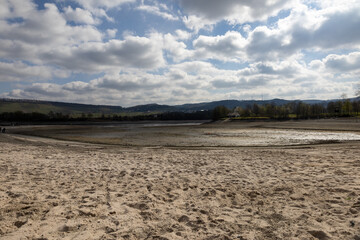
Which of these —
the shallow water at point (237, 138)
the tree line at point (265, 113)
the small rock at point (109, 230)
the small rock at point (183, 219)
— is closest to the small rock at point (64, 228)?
the small rock at point (109, 230)

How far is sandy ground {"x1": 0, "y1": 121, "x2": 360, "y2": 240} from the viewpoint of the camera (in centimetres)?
406

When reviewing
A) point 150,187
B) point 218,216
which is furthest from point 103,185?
point 218,216

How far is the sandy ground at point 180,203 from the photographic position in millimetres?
4059

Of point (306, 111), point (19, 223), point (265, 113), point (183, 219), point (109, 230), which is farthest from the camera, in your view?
point (265, 113)

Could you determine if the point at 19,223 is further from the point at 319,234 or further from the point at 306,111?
the point at 306,111

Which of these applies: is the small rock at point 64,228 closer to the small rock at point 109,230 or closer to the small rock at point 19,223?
the small rock at point 109,230

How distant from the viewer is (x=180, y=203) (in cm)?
551

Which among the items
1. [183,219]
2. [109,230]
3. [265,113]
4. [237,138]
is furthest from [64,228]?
[265,113]

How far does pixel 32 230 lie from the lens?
403cm

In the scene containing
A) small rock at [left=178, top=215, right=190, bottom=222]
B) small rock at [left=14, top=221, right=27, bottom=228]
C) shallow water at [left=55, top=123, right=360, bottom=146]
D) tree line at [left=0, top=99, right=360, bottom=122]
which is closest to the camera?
small rock at [left=14, top=221, right=27, bottom=228]

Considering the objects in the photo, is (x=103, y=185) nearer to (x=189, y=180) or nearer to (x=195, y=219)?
(x=189, y=180)

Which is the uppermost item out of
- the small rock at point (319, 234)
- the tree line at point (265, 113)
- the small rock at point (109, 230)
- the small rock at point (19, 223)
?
the tree line at point (265, 113)

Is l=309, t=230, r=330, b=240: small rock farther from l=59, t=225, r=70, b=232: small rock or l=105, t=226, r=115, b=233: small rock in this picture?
l=59, t=225, r=70, b=232: small rock

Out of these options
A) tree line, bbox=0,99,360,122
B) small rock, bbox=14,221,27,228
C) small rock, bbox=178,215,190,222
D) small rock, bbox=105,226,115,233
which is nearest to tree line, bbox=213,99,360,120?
tree line, bbox=0,99,360,122
